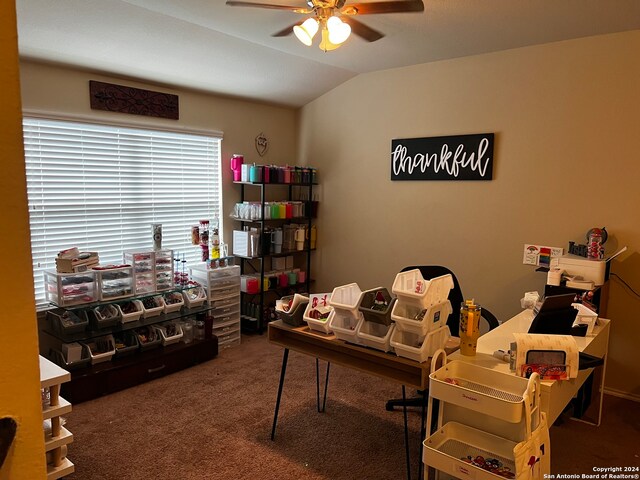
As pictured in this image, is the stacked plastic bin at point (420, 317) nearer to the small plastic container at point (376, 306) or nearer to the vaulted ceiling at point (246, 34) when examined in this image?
the small plastic container at point (376, 306)

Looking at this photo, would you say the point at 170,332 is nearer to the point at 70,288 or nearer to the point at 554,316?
the point at 70,288

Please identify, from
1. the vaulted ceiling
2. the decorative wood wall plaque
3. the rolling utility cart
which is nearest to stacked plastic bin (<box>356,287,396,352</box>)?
the rolling utility cart

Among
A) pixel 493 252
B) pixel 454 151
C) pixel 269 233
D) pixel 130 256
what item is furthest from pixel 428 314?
pixel 269 233

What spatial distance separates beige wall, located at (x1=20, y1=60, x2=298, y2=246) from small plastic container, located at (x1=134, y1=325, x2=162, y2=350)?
1266mm

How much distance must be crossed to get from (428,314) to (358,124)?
291cm

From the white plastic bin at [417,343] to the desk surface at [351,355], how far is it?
32 millimetres

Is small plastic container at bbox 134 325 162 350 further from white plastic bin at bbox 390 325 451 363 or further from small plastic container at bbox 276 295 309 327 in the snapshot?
white plastic bin at bbox 390 325 451 363

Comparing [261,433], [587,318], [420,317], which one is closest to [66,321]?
[261,433]

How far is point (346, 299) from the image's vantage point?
238 centimetres

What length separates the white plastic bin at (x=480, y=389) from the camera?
5.53 feet

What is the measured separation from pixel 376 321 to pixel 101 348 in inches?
89.4

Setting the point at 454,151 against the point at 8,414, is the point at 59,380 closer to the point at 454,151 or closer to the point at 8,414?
the point at 8,414

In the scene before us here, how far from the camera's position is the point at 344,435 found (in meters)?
2.80

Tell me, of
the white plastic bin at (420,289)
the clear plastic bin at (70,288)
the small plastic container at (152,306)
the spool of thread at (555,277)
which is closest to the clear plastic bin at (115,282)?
the clear plastic bin at (70,288)
